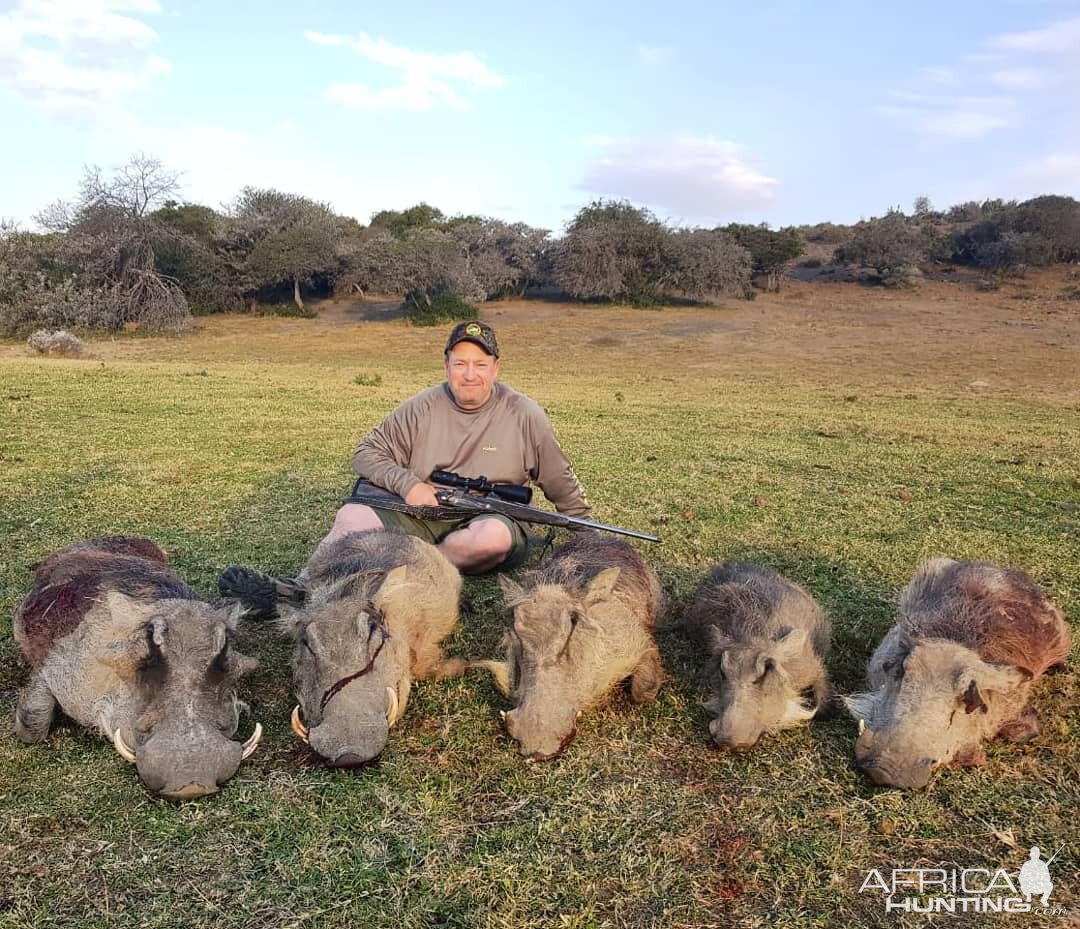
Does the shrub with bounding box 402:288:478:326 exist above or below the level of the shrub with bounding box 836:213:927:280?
below

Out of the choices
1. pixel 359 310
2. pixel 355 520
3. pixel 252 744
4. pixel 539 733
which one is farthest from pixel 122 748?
pixel 359 310

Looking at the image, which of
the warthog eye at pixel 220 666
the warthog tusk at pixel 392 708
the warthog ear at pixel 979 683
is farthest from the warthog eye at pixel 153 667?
the warthog ear at pixel 979 683

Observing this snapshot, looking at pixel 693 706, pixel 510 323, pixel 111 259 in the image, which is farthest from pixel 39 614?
pixel 111 259

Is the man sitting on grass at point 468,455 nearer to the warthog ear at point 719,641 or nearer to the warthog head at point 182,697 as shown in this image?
the warthog ear at point 719,641

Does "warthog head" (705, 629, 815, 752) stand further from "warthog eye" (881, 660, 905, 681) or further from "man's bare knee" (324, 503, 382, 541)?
"man's bare knee" (324, 503, 382, 541)

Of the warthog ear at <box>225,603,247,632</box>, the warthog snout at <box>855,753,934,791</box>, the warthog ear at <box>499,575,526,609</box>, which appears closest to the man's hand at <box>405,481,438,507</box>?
the warthog ear at <box>499,575,526,609</box>

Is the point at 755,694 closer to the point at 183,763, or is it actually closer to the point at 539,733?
the point at 539,733

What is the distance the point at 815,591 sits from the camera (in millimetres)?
4934

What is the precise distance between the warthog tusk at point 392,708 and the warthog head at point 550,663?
15.9 inches

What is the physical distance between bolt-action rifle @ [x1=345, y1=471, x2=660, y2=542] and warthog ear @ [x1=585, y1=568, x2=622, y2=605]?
109 cm

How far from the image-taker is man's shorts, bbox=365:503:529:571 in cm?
496

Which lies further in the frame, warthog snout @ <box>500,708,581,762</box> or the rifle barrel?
the rifle barrel

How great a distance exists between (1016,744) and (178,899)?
2.99 m

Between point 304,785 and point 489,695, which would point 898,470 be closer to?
point 489,695
